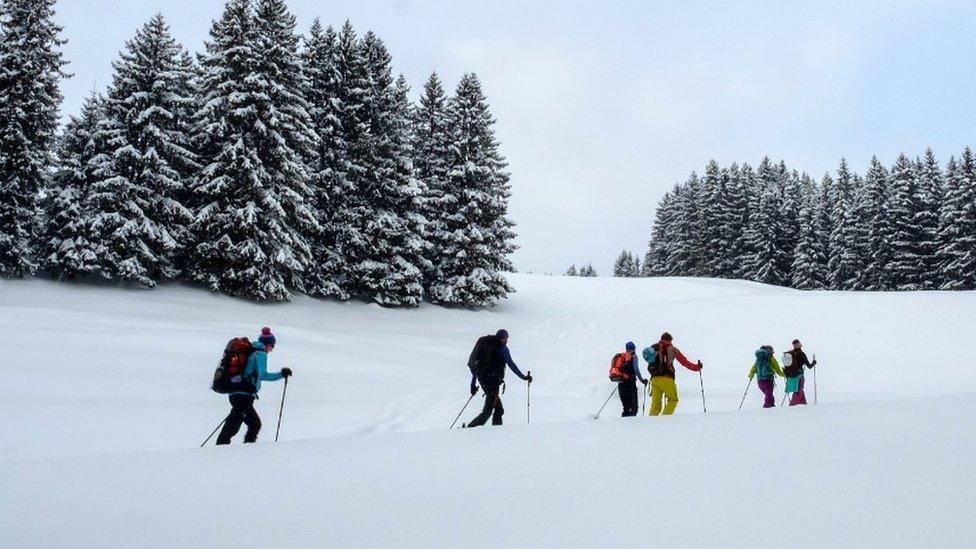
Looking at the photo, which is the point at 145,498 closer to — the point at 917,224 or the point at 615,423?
the point at 615,423

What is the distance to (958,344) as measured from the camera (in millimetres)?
23125

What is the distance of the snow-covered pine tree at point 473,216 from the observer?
29.5m

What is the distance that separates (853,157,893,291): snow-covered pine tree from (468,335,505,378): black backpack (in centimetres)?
5132

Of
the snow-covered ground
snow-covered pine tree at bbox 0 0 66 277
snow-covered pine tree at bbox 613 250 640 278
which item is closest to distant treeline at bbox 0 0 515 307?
snow-covered pine tree at bbox 0 0 66 277

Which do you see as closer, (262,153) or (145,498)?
(145,498)

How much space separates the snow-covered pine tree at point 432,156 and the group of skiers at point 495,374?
17691 mm

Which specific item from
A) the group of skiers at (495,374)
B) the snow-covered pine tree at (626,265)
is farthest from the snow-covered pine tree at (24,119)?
the snow-covered pine tree at (626,265)

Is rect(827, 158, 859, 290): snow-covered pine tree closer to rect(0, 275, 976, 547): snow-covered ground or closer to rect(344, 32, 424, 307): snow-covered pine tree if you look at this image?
rect(0, 275, 976, 547): snow-covered ground

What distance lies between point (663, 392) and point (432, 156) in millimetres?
22669

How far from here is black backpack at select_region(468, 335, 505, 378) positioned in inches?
416

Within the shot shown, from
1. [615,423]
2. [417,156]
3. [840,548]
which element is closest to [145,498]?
[840,548]

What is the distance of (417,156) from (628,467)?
27.3 meters

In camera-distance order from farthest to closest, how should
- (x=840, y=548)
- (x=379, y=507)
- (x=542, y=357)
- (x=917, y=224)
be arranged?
(x=917, y=224)
(x=542, y=357)
(x=379, y=507)
(x=840, y=548)

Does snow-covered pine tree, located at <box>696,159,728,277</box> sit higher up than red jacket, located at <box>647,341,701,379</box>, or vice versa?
snow-covered pine tree, located at <box>696,159,728,277</box>
